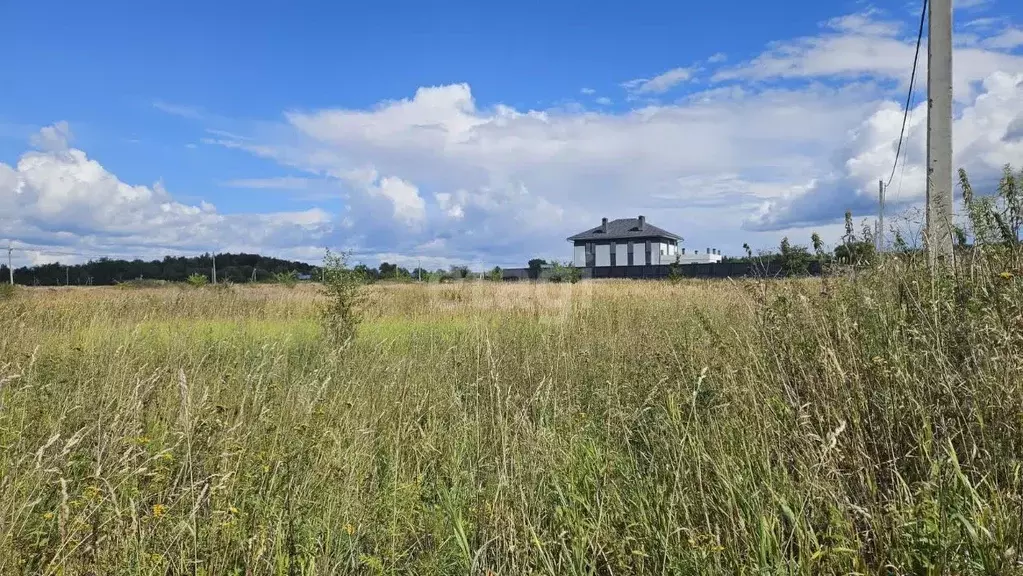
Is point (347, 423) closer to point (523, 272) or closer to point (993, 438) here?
point (993, 438)

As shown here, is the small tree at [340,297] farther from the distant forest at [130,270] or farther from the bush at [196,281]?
the distant forest at [130,270]

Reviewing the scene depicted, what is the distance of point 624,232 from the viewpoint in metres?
59.4

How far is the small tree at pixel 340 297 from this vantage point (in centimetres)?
828

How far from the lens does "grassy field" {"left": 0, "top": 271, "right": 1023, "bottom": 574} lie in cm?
208

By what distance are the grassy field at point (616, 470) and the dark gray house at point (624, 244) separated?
53.9 m

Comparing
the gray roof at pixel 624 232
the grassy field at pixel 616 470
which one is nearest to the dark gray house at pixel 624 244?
the gray roof at pixel 624 232

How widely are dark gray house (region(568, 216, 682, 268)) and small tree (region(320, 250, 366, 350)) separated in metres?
49.7

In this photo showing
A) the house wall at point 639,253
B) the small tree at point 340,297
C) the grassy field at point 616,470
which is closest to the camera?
the grassy field at point 616,470

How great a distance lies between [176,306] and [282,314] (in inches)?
98.2

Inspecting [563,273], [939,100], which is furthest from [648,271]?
[939,100]

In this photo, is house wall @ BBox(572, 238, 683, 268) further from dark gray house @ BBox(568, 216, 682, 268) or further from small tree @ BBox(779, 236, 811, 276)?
small tree @ BBox(779, 236, 811, 276)

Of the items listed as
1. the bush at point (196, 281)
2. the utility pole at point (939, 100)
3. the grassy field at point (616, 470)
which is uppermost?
the utility pole at point (939, 100)

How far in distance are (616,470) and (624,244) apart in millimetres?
56335

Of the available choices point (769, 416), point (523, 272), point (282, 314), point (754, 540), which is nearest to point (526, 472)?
point (754, 540)
